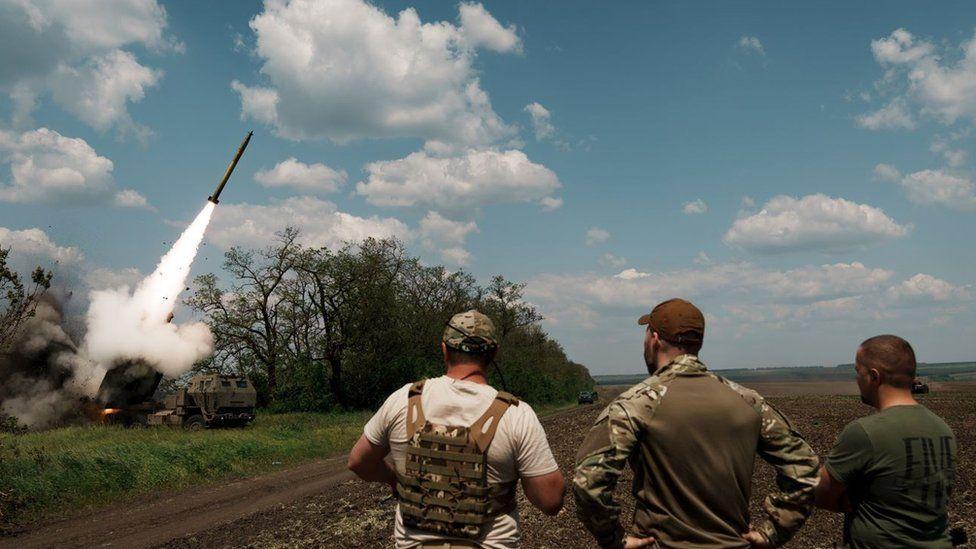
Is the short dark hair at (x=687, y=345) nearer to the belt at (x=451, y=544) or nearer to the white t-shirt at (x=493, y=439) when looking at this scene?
the white t-shirt at (x=493, y=439)

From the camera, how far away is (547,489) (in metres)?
3.51

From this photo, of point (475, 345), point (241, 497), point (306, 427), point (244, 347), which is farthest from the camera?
point (244, 347)

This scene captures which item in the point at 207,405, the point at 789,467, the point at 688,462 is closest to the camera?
the point at 688,462

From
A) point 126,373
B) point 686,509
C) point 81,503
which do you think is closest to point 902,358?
point 686,509

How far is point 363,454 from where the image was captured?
3.81 m

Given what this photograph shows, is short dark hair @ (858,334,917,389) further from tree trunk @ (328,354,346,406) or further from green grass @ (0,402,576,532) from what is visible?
tree trunk @ (328,354,346,406)

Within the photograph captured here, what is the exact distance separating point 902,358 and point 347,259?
1709 inches

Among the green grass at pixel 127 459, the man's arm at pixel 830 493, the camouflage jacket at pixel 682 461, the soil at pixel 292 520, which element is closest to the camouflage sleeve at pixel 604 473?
the camouflage jacket at pixel 682 461

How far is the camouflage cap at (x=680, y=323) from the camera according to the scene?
3671 millimetres

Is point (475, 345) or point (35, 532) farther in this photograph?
point (35, 532)

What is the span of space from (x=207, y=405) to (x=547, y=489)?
27.8 m

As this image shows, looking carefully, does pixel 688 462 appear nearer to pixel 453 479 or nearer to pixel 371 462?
pixel 453 479

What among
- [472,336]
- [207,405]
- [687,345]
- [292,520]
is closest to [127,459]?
[292,520]

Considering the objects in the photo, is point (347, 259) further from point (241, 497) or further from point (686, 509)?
point (686, 509)
